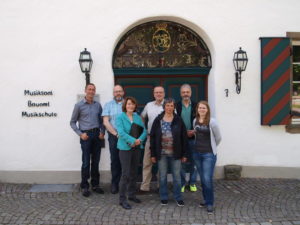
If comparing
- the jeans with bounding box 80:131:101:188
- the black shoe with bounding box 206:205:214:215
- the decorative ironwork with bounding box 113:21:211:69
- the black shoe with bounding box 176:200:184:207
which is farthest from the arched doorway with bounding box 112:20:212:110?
the black shoe with bounding box 206:205:214:215

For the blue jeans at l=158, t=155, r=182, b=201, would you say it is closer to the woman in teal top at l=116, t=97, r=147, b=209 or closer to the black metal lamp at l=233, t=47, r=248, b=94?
the woman in teal top at l=116, t=97, r=147, b=209

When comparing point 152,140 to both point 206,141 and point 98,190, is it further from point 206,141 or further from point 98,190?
point 98,190

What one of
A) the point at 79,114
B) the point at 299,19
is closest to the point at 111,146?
the point at 79,114

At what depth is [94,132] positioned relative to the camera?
5.34 meters

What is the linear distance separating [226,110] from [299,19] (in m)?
2.25

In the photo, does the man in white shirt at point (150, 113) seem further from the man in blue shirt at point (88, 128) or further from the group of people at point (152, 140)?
the man in blue shirt at point (88, 128)

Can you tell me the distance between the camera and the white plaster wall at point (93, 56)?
5844mm

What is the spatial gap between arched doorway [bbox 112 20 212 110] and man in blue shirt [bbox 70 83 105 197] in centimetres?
113

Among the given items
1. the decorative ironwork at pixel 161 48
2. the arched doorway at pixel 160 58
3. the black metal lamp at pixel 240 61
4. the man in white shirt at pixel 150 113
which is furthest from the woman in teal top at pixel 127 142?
the black metal lamp at pixel 240 61

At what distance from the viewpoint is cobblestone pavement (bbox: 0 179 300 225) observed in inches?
172

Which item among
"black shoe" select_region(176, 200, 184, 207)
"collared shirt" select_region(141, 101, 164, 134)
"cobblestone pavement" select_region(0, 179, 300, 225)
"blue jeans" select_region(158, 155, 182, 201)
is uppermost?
"collared shirt" select_region(141, 101, 164, 134)

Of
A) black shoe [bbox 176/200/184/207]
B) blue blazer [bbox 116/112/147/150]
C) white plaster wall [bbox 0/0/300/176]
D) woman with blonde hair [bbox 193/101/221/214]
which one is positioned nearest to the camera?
woman with blonde hair [bbox 193/101/221/214]

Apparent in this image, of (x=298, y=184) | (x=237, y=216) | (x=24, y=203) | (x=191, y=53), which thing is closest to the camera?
(x=237, y=216)

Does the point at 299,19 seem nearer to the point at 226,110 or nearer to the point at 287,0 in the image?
the point at 287,0
